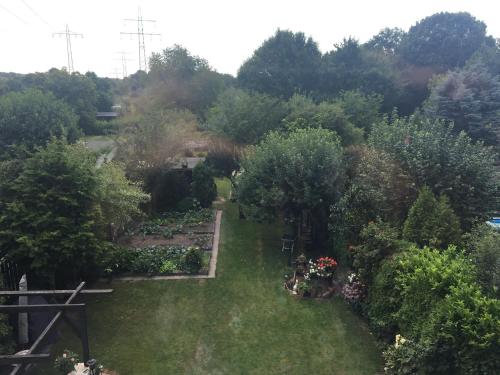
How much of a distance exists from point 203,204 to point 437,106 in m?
17.8

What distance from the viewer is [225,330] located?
1099cm

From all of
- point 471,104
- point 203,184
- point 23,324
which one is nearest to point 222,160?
point 203,184

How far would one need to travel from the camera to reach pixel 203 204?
21203 millimetres

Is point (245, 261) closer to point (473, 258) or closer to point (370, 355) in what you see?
point (370, 355)

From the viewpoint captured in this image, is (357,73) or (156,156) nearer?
(156,156)

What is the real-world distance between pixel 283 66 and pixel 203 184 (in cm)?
2332

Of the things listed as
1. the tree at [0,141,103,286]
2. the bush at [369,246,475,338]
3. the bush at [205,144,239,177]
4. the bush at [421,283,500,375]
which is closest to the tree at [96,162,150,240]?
the tree at [0,141,103,286]

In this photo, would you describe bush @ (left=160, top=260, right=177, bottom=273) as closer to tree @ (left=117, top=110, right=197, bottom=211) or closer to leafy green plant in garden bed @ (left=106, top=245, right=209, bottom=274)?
leafy green plant in garden bed @ (left=106, top=245, right=209, bottom=274)

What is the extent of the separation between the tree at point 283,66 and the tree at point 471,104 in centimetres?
1409

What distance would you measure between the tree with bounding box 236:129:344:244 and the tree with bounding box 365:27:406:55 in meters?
36.8

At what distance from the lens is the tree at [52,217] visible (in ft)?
35.7

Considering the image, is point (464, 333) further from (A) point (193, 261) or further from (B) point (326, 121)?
(B) point (326, 121)

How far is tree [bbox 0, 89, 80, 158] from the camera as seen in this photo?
24.5m

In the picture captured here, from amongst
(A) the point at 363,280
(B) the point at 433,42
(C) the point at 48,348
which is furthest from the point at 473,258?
(B) the point at 433,42
